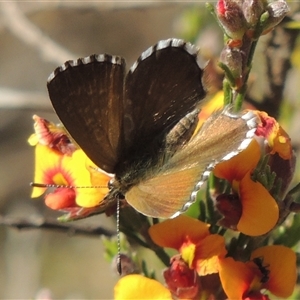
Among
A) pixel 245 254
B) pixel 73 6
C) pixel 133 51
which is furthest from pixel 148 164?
pixel 133 51

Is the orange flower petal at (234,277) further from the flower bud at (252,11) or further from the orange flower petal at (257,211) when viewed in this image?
the flower bud at (252,11)

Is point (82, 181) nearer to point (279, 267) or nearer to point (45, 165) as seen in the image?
point (45, 165)

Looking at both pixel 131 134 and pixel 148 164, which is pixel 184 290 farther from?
pixel 131 134

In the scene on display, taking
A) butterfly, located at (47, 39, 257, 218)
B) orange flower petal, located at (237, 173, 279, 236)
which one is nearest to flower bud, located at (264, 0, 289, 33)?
butterfly, located at (47, 39, 257, 218)

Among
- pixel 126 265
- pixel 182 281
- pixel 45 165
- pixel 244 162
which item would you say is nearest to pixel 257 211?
pixel 244 162

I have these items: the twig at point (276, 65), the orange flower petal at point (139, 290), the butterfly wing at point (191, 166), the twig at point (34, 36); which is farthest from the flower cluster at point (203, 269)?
the twig at point (34, 36)

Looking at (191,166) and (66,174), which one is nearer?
Answer: (191,166)
